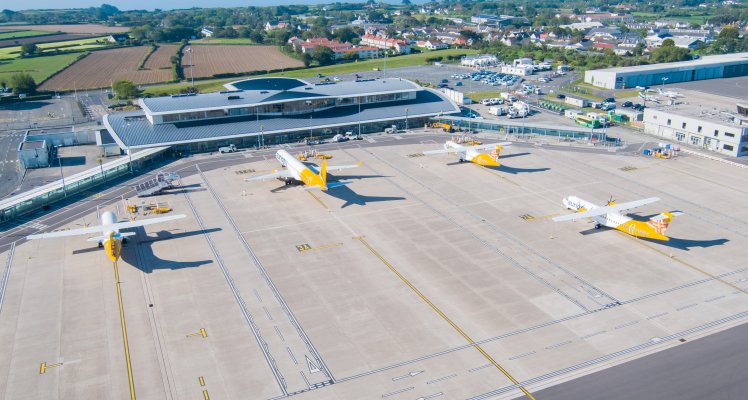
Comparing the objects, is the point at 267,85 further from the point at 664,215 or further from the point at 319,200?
the point at 664,215

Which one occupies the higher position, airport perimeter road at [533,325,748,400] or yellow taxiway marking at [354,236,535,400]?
yellow taxiway marking at [354,236,535,400]

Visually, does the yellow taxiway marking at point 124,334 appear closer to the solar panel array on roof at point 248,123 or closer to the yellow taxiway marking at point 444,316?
the yellow taxiway marking at point 444,316

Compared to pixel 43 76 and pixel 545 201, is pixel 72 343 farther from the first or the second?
pixel 43 76

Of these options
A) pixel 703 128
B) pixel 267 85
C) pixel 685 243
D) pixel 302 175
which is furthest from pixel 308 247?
pixel 703 128

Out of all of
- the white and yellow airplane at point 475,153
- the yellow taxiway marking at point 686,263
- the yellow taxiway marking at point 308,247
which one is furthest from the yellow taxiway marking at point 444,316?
the white and yellow airplane at point 475,153

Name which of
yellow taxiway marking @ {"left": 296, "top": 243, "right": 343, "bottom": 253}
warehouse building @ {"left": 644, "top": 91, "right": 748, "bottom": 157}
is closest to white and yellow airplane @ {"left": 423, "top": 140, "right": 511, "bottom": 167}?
yellow taxiway marking @ {"left": 296, "top": 243, "right": 343, "bottom": 253}

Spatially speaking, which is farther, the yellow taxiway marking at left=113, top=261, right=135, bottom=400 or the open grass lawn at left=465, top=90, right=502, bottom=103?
the open grass lawn at left=465, top=90, right=502, bottom=103

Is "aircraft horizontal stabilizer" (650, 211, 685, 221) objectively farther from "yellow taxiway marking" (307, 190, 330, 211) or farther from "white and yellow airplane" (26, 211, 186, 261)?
"white and yellow airplane" (26, 211, 186, 261)
